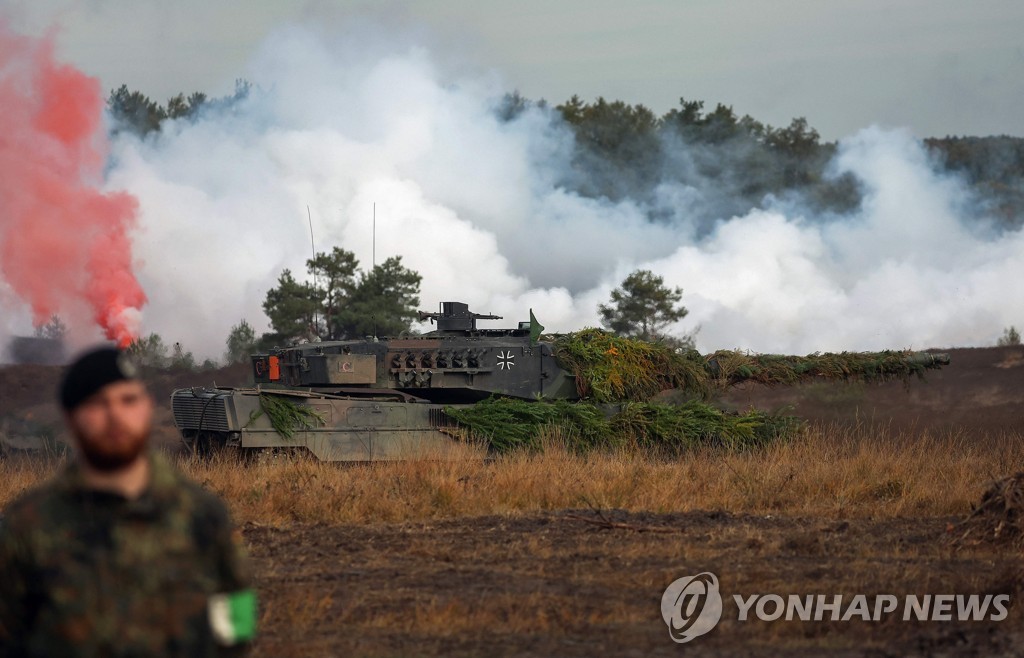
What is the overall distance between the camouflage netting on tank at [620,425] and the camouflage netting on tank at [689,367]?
Result: 58 cm

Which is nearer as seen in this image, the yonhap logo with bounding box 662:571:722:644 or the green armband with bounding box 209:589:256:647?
the green armband with bounding box 209:589:256:647

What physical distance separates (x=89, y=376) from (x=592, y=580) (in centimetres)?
558

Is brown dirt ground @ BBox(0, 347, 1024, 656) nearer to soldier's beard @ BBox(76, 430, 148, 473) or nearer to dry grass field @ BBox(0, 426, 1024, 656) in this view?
dry grass field @ BBox(0, 426, 1024, 656)

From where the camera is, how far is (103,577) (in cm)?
372

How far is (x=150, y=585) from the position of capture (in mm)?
3748

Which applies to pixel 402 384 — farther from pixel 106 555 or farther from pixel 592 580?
pixel 106 555

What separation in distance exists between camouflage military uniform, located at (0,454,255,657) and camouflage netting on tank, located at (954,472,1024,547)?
793cm

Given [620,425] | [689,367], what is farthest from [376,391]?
[689,367]

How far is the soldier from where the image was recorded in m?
3.69

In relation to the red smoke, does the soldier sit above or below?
below

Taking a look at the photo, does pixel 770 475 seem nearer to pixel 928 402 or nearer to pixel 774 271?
pixel 928 402

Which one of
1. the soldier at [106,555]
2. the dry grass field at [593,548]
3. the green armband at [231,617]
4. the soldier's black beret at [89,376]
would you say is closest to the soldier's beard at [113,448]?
the soldier at [106,555]

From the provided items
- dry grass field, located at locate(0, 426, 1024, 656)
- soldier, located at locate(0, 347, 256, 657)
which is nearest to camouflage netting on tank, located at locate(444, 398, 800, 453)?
dry grass field, located at locate(0, 426, 1024, 656)

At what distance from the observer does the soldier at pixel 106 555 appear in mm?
3689
